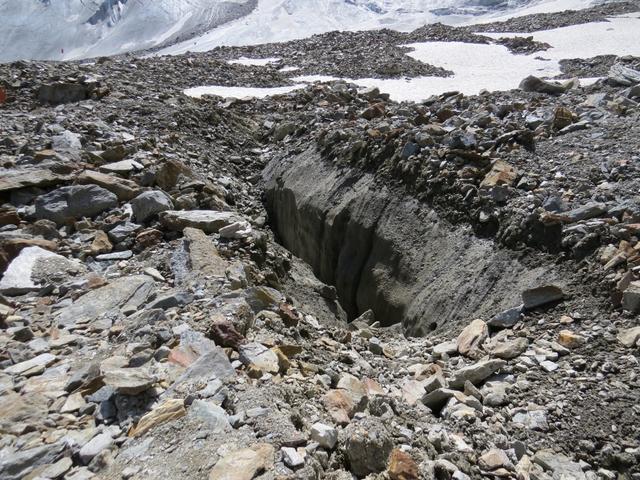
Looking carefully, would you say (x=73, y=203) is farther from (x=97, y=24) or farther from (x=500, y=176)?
(x=97, y=24)

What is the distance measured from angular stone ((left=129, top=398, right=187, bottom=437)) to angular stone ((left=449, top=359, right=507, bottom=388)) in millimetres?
2322

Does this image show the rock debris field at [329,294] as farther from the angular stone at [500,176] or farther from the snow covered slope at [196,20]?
the snow covered slope at [196,20]

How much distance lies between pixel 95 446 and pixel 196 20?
2511 inches

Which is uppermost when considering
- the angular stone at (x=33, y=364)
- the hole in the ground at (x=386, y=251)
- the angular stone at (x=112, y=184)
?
the angular stone at (x=112, y=184)

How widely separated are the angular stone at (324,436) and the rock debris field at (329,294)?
0.02 metres

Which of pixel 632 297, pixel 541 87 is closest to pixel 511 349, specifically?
pixel 632 297

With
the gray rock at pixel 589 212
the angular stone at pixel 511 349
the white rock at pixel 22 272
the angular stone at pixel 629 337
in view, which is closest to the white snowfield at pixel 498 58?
the gray rock at pixel 589 212

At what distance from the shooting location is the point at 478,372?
4.13 metres

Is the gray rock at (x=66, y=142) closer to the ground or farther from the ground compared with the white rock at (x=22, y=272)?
farther from the ground

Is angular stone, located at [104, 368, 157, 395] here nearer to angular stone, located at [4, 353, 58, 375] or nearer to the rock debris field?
the rock debris field

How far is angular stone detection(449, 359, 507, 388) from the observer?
412cm

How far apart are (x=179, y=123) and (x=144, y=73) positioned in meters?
6.73

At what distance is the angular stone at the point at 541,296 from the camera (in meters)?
4.78

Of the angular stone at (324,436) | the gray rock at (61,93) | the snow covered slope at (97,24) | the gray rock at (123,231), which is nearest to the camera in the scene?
the angular stone at (324,436)
